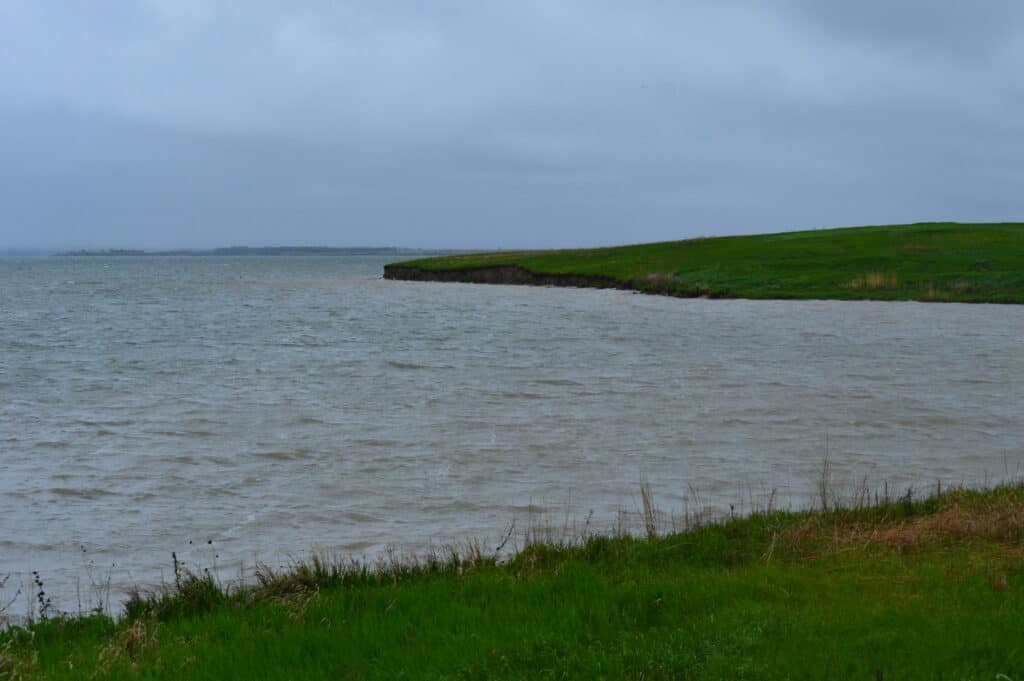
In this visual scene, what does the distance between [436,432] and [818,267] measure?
62912 millimetres

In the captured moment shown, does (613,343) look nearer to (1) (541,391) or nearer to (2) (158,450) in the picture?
(1) (541,391)

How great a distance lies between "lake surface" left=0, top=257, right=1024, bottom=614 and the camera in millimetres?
12430

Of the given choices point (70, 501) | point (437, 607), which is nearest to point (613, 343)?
point (70, 501)

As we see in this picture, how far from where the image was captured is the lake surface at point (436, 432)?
12.4 m

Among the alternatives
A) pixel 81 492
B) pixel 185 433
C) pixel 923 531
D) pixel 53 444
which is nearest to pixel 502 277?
pixel 185 433

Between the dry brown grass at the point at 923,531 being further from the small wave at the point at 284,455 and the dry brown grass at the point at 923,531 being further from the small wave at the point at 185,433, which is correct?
the small wave at the point at 185,433

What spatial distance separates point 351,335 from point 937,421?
2767 centimetres

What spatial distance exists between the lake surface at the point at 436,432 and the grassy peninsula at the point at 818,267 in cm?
2201

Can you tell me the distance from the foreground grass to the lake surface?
2.13 m

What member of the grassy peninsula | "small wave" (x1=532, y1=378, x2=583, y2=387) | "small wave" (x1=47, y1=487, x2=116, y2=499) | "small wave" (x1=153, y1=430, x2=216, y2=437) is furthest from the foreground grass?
the grassy peninsula

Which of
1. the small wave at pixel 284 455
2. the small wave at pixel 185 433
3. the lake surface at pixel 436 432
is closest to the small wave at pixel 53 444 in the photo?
the lake surface at pixel 436 432

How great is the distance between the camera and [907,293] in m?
60.9

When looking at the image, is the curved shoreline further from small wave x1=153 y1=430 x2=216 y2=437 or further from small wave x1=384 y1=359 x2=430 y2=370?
small wave x1=153 y1=430 x2=216 y2=437

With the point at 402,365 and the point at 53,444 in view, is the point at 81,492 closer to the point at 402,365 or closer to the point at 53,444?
the point at 53,444
